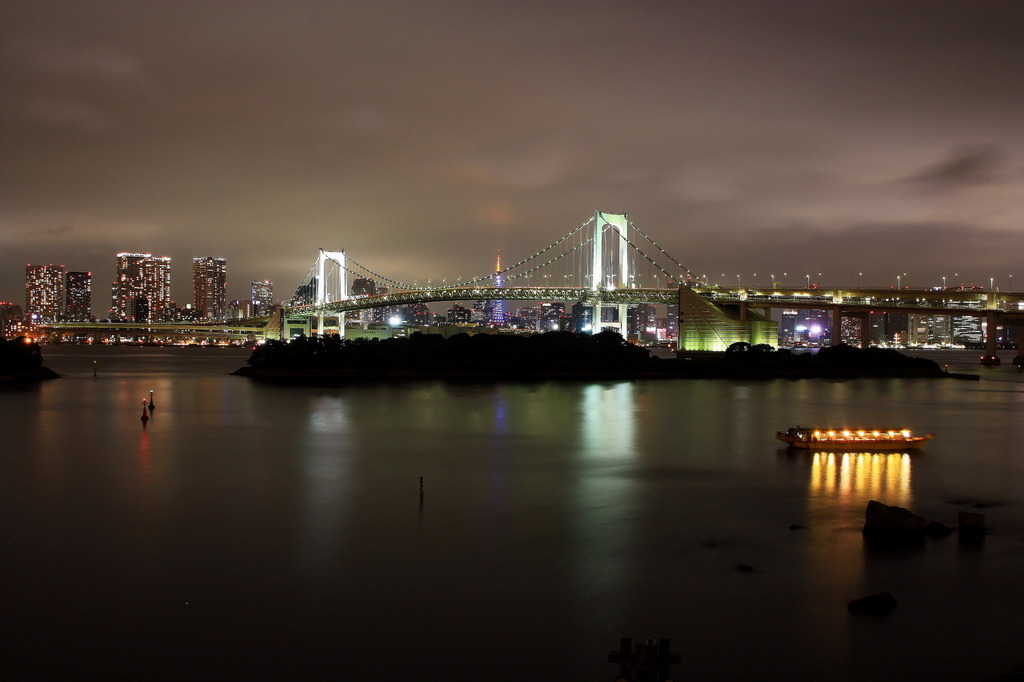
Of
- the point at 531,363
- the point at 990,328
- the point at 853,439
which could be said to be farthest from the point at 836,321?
the point at 853,439

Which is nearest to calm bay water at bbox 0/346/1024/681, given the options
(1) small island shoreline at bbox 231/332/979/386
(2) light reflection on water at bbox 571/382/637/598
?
(2) light reflection on water at bbox 571/382/637/598

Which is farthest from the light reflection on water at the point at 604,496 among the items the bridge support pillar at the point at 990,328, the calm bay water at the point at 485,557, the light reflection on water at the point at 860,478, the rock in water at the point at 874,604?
the bridge support pillar at the point at 990,328

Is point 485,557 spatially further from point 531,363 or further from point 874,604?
point 531,363

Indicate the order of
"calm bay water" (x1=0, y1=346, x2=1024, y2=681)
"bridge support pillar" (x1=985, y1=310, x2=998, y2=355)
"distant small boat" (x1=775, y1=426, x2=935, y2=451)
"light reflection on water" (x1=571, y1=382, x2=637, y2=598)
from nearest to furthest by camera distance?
"calm bay water" (x1=0, y1=346, x2=1024, y2=681) → "light reflection on water" (x1=571, y1=382, x2=637, y2=598) → "distant small boat" (x1=775, y1=426, x2=935, y2=451) → "bridge support pillar" (x1=985, y1=310, x2=998, y2=355)

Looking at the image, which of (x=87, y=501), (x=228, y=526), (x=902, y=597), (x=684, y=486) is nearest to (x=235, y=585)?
(x=228, y=526)

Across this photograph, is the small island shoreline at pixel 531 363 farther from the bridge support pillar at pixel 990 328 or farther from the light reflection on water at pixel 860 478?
the light reflection on water at pixel 860 478

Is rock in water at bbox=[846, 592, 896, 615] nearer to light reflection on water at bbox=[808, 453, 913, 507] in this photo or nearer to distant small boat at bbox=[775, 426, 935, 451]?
light reflection on water at bbox=[808, 453, 913, 507]
